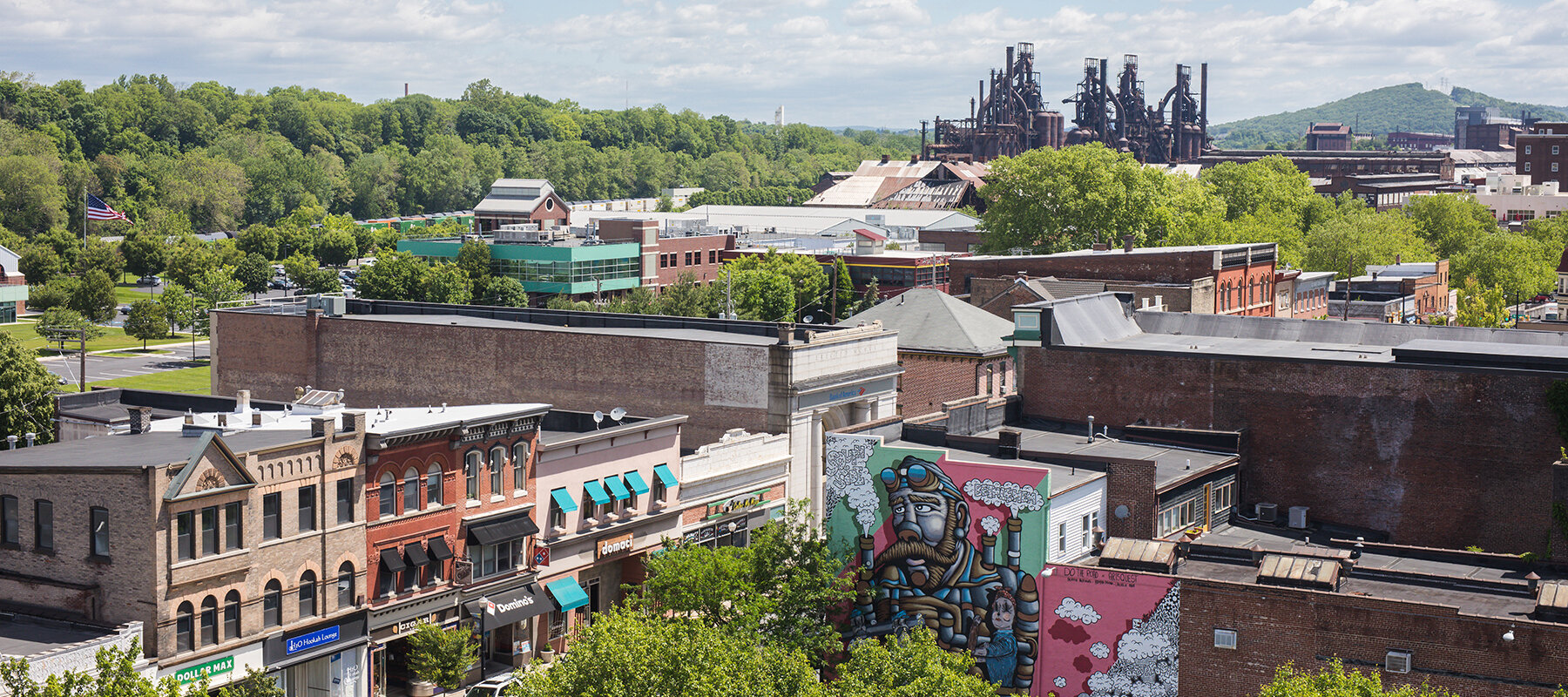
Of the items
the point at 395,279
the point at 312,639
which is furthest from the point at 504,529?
the point at 395,279

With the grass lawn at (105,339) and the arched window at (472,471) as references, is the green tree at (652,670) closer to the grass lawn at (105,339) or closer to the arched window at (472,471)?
the arched window at (472,471)

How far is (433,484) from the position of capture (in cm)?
4609

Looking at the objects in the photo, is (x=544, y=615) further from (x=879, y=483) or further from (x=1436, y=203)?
(x=1436, y=203)

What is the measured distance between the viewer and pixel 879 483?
51156 mm

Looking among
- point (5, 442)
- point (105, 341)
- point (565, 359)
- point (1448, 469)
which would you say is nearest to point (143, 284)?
point (105, 341)

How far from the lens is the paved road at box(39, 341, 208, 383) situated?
10838 centimetres

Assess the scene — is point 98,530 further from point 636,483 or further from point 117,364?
point 117,364

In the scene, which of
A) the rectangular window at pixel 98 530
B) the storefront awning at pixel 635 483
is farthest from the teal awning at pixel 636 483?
the rectangular window at pixel 98 530

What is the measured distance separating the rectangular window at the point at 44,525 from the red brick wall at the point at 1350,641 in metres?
30.1

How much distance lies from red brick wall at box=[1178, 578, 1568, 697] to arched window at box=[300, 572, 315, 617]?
23981mm

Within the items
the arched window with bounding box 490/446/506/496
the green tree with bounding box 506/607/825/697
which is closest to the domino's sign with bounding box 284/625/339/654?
the arched window with bounding box 490/446/506/496

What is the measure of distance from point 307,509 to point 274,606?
2718mm

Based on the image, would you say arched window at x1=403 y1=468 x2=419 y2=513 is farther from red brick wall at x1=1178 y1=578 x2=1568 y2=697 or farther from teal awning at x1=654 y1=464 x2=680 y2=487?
red brick wall at x1=1178 y1=578 x2=1568 y2=697

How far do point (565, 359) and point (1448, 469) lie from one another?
1316 inches
